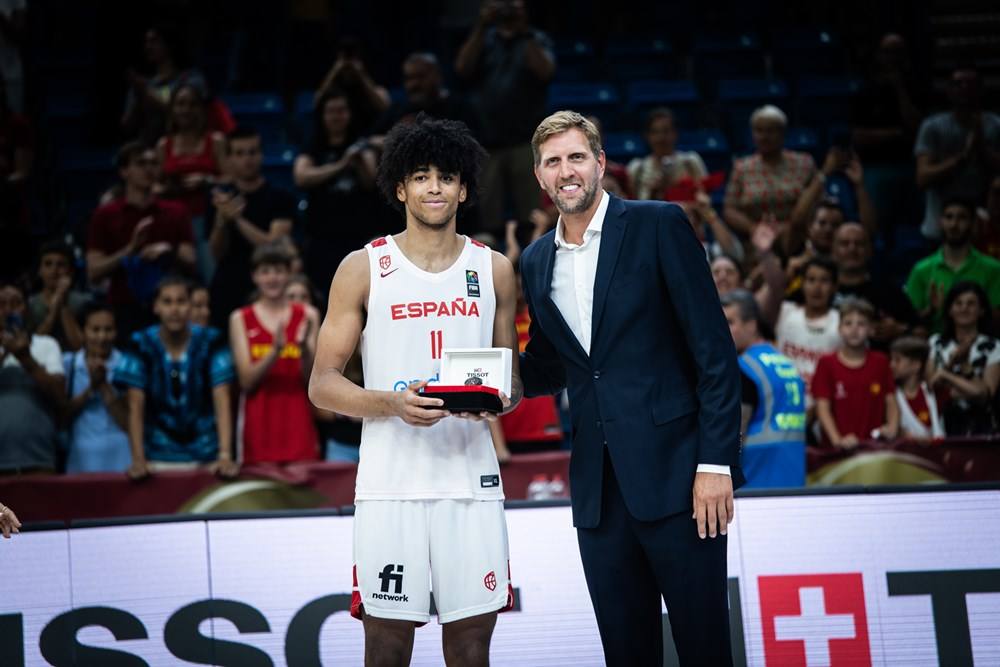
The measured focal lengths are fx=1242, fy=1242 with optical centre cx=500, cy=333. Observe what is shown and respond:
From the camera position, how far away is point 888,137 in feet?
33.2

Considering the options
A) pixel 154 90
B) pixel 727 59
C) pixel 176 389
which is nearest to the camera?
pixel 176 389

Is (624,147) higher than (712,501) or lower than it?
higher

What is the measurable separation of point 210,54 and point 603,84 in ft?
14.5

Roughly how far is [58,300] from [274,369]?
169cm

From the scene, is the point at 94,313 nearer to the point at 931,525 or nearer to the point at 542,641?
the point at 542,641

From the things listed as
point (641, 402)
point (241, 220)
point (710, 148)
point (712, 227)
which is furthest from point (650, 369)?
point (710, 148)

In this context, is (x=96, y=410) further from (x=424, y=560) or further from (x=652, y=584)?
(x=652, y=584)

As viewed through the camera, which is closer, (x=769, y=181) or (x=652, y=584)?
(x=652, y=584)

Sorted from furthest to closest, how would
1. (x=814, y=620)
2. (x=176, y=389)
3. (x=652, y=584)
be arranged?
(x=176, y=389) → (x=814, y=620) → (x=652, y=584)

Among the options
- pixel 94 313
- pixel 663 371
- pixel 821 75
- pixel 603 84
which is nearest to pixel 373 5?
pixel 603 84

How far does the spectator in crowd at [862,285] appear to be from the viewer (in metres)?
8.25

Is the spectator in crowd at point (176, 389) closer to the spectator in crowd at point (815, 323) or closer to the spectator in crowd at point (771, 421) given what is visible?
the spectator in crowd at point (771, 421)

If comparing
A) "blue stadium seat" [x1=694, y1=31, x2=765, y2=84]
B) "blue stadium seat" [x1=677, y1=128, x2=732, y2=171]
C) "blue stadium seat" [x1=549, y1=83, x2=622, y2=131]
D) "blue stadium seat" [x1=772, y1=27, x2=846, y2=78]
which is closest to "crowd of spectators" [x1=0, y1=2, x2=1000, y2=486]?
"blue stadium seat" [x1=677, y1=128, x2=732, y2=171]

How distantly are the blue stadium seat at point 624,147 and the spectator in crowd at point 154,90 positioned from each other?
3.67 metres
